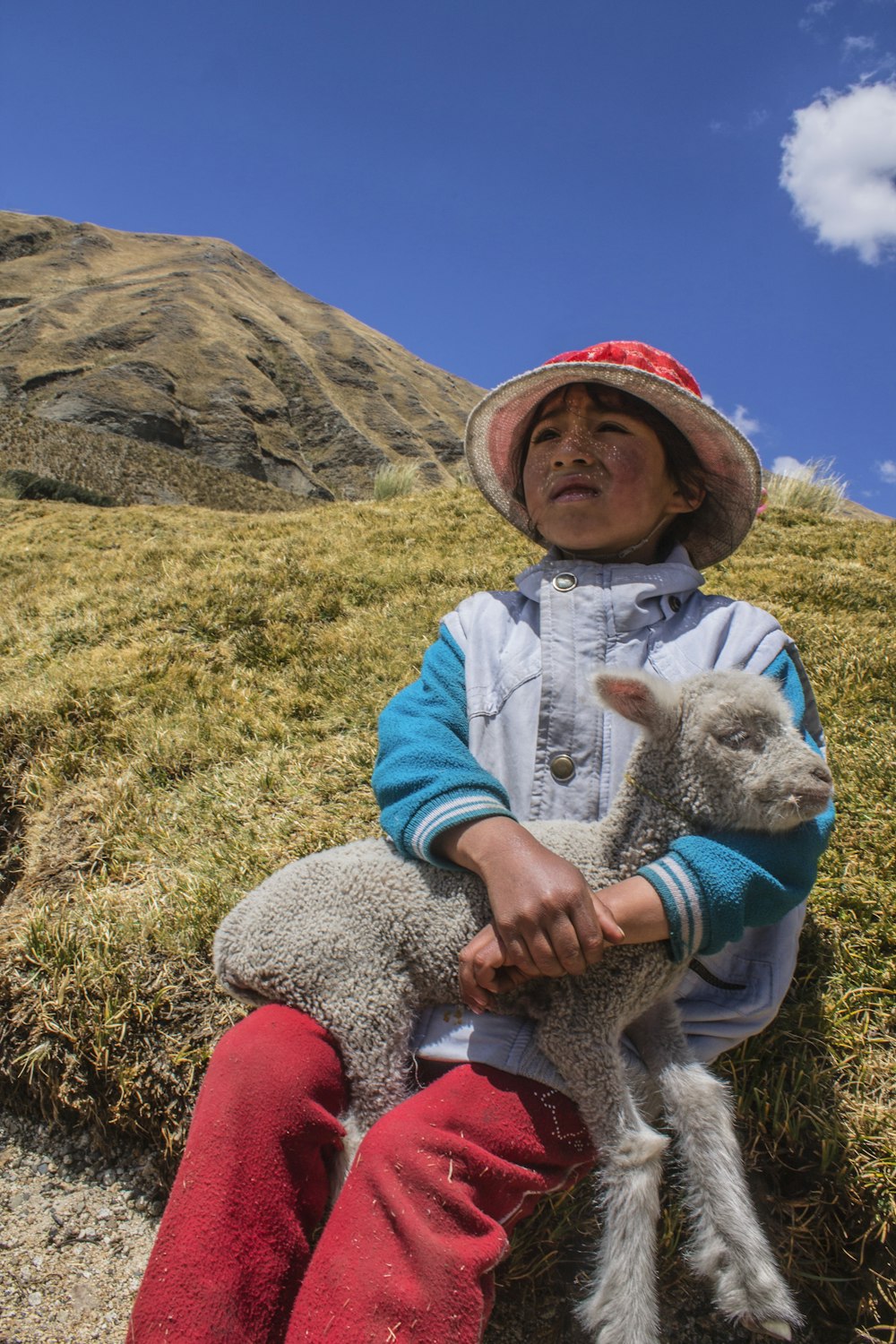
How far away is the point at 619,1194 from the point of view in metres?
1.47

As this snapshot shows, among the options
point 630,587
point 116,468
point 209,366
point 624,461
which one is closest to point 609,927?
point 630,587

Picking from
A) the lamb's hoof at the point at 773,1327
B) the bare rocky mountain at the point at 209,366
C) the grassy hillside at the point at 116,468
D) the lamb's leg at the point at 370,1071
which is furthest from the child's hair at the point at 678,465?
the bare rocky mountain at the point at 209,366

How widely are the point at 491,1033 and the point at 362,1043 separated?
276mm

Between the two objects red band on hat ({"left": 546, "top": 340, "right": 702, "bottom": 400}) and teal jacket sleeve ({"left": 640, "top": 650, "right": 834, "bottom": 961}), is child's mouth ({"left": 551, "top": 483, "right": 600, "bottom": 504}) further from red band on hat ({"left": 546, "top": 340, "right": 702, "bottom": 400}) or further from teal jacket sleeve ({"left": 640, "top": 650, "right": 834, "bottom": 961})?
teal jacket sleeve ({"left": 640, "top": 650, "right": 834, "bottom": 961})

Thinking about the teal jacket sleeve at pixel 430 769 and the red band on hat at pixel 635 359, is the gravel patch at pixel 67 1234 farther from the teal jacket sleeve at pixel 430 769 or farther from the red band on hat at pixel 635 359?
the red band on hat at pixel 635 359

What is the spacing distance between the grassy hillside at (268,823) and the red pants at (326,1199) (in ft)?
2.10

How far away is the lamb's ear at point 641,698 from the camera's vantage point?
1640mm

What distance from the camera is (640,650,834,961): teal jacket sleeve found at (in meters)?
1.58

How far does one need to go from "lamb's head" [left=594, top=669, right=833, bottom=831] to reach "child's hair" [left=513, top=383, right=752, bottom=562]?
97cm

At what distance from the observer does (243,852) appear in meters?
3.06

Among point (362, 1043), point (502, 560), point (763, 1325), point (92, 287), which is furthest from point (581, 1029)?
point (92, 287)

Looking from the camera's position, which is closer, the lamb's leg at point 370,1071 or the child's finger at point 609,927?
the child's finger at point 609,927

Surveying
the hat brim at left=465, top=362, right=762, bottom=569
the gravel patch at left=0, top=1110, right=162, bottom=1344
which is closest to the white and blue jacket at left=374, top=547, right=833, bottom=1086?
the hat brim at left=465, top=362, right=762, bottom=569

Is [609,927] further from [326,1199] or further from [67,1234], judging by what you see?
[67,1234]
